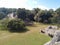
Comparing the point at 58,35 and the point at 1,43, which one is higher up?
the point at 58,35

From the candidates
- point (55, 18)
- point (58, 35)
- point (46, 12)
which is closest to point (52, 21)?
point (55, 18)

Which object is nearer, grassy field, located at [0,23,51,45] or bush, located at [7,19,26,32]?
grassy field, located at [0,23,51,45]

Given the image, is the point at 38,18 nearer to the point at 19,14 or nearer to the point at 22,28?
the point at 19,14

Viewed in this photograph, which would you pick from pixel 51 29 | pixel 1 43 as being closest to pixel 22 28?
pixel 51 29

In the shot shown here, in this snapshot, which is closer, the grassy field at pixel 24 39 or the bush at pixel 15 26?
the grassy field at pixel 24 39

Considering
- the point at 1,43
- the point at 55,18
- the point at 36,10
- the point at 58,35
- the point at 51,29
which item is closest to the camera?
the point at 58,35

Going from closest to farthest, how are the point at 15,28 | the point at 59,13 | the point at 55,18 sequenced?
the point at 15,28, the point at 55,18, the point at 59,13

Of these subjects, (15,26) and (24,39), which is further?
(15,26)

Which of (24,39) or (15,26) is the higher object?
(15,26)

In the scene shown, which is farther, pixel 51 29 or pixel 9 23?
pixel 9 23
